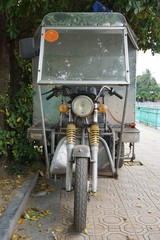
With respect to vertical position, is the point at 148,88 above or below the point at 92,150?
above

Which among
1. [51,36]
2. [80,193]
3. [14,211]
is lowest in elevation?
[14,211]

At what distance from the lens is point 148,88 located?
6819cm

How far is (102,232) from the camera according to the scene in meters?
3.35

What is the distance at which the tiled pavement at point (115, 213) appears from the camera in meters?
3.31

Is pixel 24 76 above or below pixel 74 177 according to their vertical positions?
above

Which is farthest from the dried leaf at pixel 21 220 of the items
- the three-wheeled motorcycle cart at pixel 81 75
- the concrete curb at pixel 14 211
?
the three-wheeled motorcycle cart at pixel 81 75

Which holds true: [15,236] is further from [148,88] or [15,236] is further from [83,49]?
[148,88]

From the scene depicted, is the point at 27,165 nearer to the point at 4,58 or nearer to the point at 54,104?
the point at 54,104

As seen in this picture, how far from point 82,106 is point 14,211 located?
1.45 metres

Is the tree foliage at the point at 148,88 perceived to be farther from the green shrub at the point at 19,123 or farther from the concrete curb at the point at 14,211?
the concrete curb at the point at 14,211

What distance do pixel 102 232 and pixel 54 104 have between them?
2529mm

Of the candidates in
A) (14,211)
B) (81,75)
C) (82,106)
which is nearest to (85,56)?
(81,75)

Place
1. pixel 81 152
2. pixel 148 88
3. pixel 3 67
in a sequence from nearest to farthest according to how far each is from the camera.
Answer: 1. pixel 81 152
2. pixel 3 67
3. pixel 148 88

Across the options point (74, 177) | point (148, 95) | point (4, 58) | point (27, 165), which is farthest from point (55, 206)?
point (148, 95)
